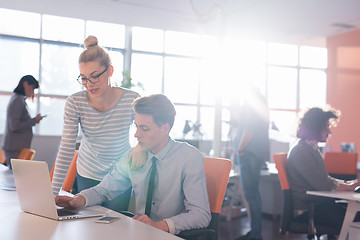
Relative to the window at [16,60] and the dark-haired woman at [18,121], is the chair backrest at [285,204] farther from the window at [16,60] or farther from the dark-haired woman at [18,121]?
the window at [16,60]

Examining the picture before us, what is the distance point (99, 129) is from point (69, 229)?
916 millimetres

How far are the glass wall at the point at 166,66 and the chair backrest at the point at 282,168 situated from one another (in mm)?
3171

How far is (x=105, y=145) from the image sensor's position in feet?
7.18

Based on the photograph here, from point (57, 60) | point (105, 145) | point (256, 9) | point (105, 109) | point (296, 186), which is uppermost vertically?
point (256, 9)

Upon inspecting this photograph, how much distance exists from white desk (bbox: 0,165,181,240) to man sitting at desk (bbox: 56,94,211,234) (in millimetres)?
261

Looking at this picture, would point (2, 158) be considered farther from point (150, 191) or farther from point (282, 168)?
point (150, 191)

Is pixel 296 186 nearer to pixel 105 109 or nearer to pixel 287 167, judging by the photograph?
pixel 287 167

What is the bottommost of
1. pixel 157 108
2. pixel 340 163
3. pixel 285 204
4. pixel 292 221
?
pixel 292 221

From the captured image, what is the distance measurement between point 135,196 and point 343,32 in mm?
8280

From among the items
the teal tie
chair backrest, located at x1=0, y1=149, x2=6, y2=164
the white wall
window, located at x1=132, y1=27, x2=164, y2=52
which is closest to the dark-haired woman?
chair backrest, located at x1=0, y1=149, x2=6, y2=164

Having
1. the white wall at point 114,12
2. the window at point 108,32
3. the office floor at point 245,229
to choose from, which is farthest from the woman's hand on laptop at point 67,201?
the window at point 108,32

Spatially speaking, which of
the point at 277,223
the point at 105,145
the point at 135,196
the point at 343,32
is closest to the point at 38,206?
the point at 135,196

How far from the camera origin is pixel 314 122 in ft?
10.0

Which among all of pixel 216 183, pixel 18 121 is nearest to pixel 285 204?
pixel 216 183
